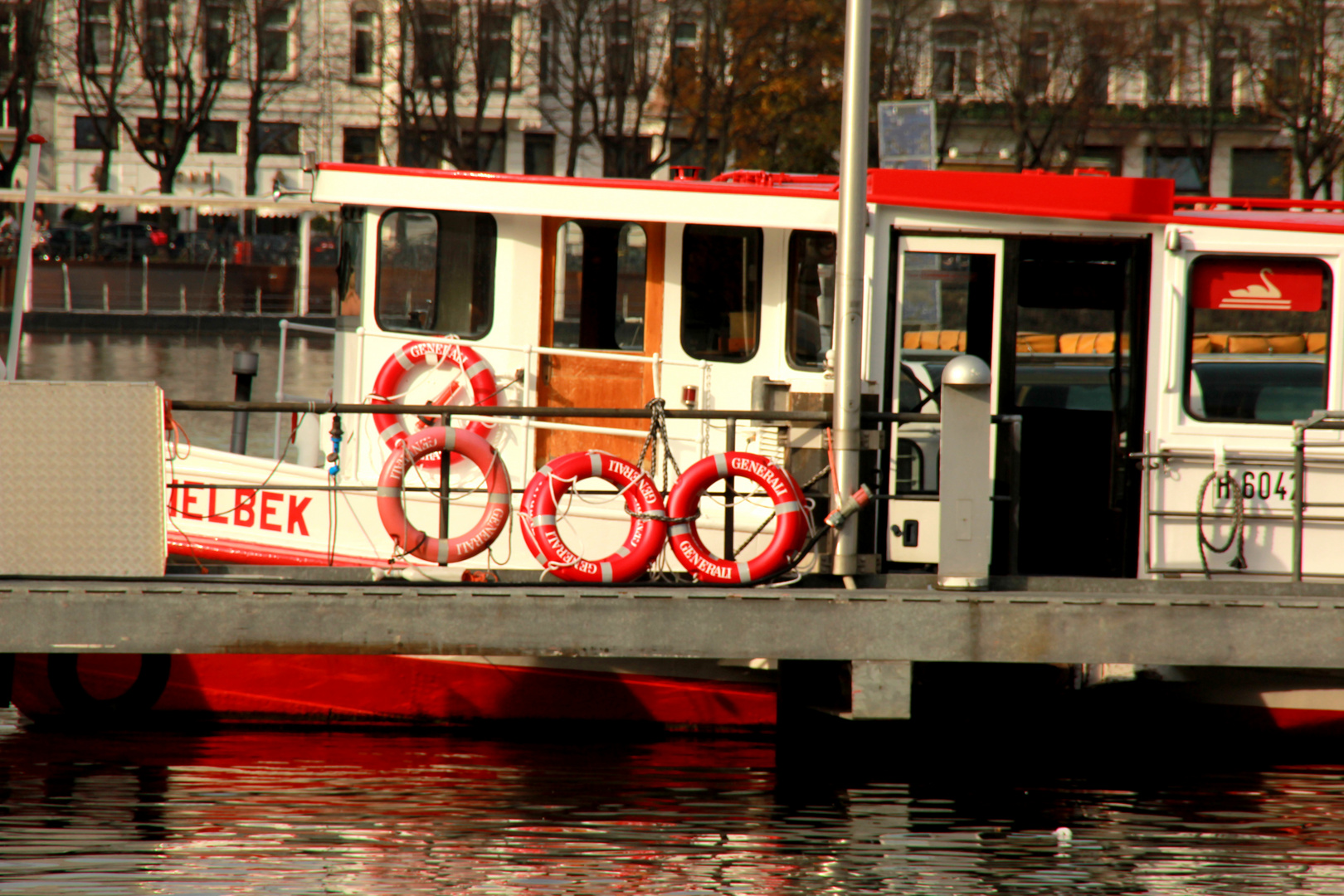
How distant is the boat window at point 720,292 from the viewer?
8.57m

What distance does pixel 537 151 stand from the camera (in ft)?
164

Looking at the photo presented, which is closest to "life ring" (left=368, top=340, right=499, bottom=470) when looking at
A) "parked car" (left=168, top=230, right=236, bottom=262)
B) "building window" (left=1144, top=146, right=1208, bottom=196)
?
"parked car" (left=168, top=230, right=236, bottom=262)

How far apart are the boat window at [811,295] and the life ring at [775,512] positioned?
147 centimetres

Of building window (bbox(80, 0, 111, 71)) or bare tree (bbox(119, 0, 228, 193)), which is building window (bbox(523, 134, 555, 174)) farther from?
building window (bbox(80, 0, 111, 71))

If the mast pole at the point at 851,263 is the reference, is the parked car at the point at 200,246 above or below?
above

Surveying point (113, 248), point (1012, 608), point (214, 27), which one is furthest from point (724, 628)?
point (214, 27)

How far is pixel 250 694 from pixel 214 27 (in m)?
38.5

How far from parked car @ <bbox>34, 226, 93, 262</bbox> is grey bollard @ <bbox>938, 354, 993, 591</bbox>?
115 feet

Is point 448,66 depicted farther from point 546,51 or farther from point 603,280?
point 603,280

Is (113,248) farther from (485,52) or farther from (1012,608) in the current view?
(1012,608)

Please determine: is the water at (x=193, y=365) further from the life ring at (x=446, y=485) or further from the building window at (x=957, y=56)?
the building window at (x=957, y=56)

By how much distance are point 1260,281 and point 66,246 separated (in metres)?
36.4

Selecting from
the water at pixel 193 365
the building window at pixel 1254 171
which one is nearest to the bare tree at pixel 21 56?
the water at pixel 193 365

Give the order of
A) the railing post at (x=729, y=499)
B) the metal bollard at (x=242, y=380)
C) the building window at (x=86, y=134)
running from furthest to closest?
the building window at (x=86, y=134)
the metal bollard at (x=242, y=380)
the railing post at (x=729, y=499)
